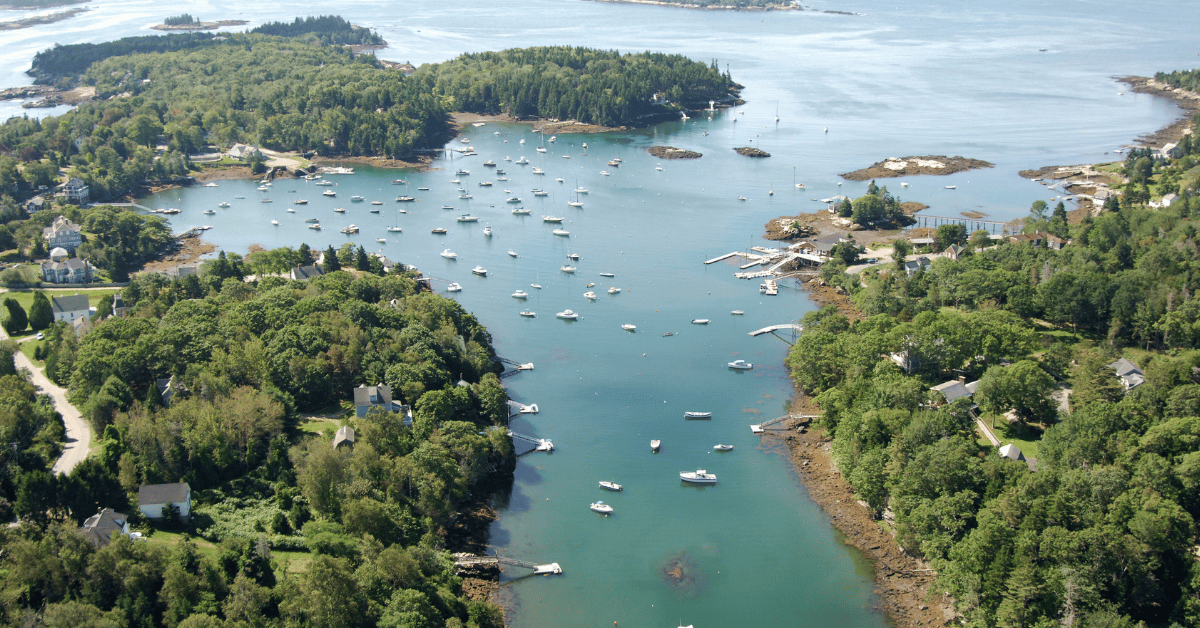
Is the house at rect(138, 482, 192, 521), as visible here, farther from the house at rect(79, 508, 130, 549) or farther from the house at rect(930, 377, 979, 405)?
the house at rect(930, 377, 979, 405)

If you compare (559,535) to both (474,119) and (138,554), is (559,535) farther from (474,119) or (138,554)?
(474,119)

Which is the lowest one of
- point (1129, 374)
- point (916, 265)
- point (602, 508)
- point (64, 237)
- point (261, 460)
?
point (602, 508)

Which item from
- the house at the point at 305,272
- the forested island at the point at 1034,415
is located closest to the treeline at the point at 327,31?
the house at the point at 305,272

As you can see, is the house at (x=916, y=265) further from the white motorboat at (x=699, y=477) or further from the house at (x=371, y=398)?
the house at (x=371, y=398)

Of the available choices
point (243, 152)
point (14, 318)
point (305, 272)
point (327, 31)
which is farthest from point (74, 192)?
point (327, 31)

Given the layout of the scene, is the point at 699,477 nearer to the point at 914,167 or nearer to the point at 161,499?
the point at 161,499

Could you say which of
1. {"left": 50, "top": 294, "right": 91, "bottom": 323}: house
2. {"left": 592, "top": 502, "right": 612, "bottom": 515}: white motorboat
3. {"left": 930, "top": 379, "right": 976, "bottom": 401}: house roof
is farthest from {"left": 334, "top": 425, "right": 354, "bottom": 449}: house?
{"left": 930, "top": 379, "right": 976, "bottom": 401}: house roof

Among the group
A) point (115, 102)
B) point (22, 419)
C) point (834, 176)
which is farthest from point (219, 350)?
point (115, 102)
